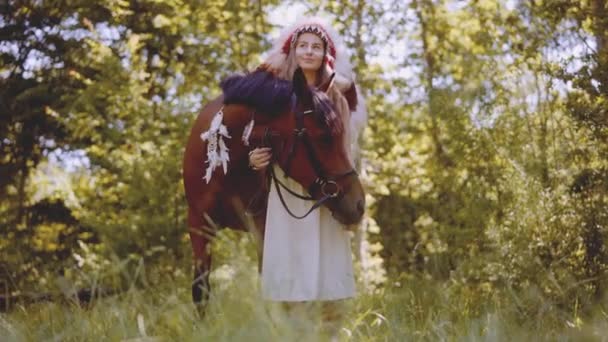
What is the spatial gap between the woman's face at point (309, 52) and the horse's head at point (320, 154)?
0.42 meters

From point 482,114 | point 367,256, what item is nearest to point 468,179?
point 482,114

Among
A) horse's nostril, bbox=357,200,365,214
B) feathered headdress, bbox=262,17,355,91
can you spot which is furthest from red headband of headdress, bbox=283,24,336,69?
horse's nostril, bbox=357,200,365,214

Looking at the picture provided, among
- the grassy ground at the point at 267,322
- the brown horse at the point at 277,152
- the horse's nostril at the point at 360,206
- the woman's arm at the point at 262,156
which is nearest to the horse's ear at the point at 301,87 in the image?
the brown horse at the point at 277,152

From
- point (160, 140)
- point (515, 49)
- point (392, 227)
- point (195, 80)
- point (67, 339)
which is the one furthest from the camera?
point (392, 227)

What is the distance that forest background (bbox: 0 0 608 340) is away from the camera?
4.24 m

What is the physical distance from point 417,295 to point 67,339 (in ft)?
7.65

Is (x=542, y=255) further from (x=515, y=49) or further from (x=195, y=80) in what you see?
(x=195, y=80)

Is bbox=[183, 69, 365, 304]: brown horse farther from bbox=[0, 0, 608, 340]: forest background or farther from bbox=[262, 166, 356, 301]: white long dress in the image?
bbox=[0, 0, 608, 340]: forest background

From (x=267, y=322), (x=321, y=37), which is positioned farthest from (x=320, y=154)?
(x=267, y=322)

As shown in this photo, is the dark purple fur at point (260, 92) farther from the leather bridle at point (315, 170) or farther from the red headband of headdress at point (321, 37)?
the red headband of headdress at point (321, 37)

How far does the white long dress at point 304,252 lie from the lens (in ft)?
10.9

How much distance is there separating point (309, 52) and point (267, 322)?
1.90m

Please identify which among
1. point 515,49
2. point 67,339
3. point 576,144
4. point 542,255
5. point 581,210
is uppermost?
point 515,49

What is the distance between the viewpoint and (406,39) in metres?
9.27
